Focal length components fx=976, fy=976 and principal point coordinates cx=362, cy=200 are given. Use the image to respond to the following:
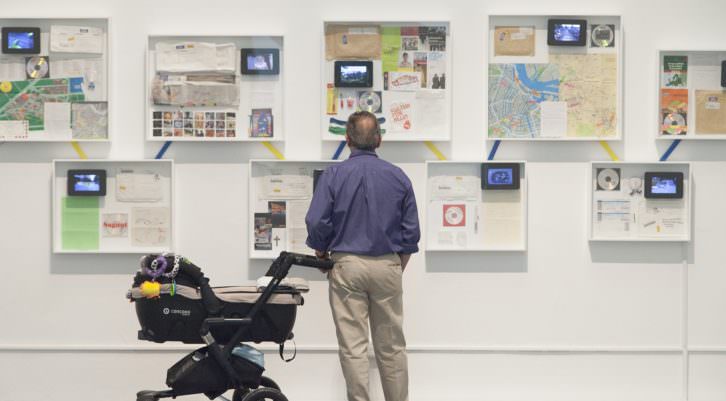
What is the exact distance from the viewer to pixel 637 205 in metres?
5.11

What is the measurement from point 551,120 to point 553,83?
0.19 metres

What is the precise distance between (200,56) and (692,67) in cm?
255

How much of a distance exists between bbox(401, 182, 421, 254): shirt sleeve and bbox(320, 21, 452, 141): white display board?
68cm

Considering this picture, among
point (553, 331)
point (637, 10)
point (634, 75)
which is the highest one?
point (637, 10)

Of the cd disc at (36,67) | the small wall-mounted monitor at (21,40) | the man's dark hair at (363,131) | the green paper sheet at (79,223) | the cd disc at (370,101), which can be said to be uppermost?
the small wall-mounted monitor at (21,40)

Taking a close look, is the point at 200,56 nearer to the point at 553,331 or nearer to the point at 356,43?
the point at 356,43

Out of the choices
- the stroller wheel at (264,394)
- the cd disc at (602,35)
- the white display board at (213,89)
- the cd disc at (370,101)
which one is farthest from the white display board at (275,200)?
the cd disc at (602,35)

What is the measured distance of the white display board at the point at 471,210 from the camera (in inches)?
200

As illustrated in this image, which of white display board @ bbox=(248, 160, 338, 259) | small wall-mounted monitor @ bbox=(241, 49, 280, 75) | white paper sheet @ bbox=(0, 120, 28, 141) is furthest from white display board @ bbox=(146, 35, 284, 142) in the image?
white paper sheet @ bbox=(0, 120, 28, 141)

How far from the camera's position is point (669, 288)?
5.13 meters

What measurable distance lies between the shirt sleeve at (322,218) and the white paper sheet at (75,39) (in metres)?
1.55

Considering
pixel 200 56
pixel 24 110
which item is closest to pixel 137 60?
pixel 200 56

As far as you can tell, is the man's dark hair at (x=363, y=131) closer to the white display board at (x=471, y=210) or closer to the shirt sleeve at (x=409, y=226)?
the shirt sleeve at (x=409, y=226)

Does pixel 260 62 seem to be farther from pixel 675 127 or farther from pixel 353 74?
pixel 675 127
